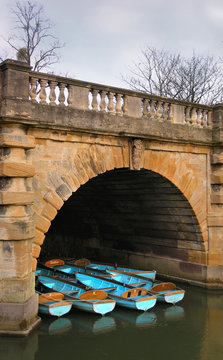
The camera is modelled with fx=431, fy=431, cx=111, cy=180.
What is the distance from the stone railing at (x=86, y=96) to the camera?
8109mm

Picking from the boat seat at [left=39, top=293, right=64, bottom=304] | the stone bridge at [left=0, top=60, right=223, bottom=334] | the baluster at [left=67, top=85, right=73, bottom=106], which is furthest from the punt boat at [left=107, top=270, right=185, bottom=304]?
the baluster at [left=67, top=85, right=73, bottom=106]

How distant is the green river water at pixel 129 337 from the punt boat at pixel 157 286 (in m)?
0.25

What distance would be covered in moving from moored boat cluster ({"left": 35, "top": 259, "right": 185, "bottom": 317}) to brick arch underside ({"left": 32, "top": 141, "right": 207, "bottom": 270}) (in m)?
1.54

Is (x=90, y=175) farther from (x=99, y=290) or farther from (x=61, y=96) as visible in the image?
(x=99, y=290)

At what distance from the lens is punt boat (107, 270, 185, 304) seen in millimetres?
10523

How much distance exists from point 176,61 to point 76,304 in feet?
51.0

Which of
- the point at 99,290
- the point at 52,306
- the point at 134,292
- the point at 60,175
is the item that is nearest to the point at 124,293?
the point at 134,292

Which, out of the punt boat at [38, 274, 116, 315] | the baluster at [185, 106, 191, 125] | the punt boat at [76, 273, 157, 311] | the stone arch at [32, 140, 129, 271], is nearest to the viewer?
the stone arch at [32, 140, 129, 271]

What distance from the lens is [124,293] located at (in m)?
10.2

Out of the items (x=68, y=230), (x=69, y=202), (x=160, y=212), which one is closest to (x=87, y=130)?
(x=160, y=212)

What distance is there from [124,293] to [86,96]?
15.3 ft

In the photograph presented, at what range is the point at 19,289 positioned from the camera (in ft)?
25.9

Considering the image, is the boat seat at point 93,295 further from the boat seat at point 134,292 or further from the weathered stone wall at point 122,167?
the weathered stone wall at point 122,167

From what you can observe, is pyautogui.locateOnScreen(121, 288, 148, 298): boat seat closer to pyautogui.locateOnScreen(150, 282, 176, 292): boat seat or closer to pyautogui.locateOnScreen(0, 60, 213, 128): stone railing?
pyautogui.locateOnScreen(150, 282, 176, 292): boat seat
